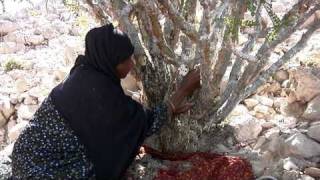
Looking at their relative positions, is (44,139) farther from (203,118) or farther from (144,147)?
(203,118)

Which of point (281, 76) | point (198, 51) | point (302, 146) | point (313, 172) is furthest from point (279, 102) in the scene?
point (198, 51)

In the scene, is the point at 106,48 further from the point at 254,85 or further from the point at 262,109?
the point at 262,109

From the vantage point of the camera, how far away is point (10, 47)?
8.84 meters

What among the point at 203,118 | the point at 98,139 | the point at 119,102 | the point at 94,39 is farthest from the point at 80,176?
the point at 203,118

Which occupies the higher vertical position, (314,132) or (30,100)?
(314,132)

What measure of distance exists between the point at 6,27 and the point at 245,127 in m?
6.70

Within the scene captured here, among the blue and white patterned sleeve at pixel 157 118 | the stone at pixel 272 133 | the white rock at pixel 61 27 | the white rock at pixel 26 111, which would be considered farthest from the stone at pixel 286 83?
the white rock at pixel 61 27

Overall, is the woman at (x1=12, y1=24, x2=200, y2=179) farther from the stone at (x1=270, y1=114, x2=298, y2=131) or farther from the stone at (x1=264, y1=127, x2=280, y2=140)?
the stone at (x1=270, y1=114, x2=298, y2=131)

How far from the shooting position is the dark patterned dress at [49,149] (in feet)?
9.93

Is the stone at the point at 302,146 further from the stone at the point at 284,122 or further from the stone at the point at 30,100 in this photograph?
the stone at the point at 30,100

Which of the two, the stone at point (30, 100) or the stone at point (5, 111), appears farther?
the stone at point (5, 111)

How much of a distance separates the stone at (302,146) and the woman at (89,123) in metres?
1.03

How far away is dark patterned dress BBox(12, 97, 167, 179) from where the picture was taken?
3027 millimetres

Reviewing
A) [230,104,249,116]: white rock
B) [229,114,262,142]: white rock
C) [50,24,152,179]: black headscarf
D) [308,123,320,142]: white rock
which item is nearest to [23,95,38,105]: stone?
[230,104,249,116]: white rock
